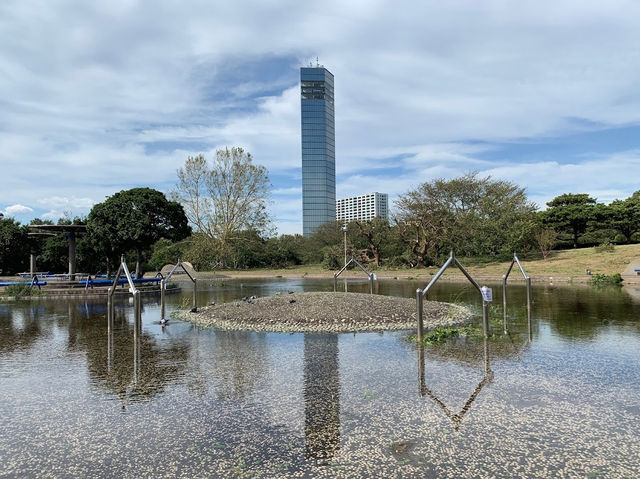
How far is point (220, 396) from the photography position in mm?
5332

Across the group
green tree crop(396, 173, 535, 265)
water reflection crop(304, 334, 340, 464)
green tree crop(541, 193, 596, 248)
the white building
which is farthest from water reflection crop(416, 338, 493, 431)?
the white building

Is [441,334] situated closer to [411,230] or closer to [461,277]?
[461,277]

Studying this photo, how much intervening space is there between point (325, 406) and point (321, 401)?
18 cm

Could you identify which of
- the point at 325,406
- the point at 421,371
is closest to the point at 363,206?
the point at 421,371

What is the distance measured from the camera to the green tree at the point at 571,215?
3925 centimetres

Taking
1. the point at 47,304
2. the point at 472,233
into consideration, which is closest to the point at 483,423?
the point at 47,304

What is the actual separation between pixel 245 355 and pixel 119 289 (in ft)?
49.9

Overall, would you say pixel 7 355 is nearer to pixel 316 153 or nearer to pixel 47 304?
pixel 47 304

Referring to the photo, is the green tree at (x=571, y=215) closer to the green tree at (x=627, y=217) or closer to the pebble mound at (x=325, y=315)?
the green tree at (x=627, y=217)

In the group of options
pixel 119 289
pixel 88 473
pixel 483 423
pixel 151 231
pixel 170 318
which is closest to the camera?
pixel 88 473

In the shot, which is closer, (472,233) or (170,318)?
(170,318)

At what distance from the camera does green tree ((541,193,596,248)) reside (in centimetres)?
3925

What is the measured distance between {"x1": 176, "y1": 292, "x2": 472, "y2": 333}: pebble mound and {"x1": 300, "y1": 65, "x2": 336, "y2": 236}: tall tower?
315 feet

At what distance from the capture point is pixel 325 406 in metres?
4.88
